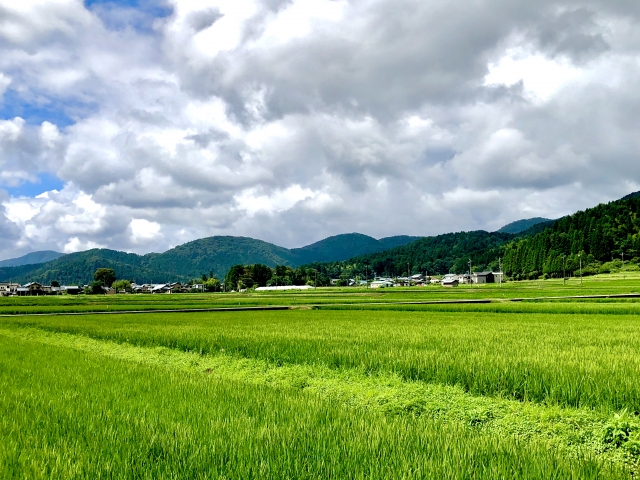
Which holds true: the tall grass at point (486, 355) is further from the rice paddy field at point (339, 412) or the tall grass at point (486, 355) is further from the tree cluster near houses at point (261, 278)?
the tree cluster near houses at point (261, 278)

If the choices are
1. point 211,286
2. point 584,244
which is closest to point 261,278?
point 211,286

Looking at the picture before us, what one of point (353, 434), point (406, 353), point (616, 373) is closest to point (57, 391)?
point (353, 434)

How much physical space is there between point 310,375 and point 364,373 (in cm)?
141

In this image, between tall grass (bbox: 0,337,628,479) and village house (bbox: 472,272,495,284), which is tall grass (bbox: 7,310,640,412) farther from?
village house (bbox: 472,272,495,284)

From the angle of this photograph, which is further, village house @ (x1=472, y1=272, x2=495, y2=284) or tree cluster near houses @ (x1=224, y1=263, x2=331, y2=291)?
tree cluster near houses @ (x1=224, y1=263, x2=331, y2=291)

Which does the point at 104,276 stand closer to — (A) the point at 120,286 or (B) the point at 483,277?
(A) the point at 120,286

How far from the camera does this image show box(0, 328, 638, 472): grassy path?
20.9 ft

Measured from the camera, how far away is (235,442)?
534 cm

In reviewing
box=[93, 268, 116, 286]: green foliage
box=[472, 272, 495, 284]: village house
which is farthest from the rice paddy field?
box=[93, 268, 116, 286]: green foliage

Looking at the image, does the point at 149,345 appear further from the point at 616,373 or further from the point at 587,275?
the point at 587,275

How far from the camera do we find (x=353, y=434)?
5711 mm

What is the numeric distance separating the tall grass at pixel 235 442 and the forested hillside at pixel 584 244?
13604cm

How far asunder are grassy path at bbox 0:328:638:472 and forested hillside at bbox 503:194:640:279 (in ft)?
435

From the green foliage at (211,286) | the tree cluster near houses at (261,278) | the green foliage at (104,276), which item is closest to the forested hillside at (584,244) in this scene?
the tree cluster near houses at (261,278)
